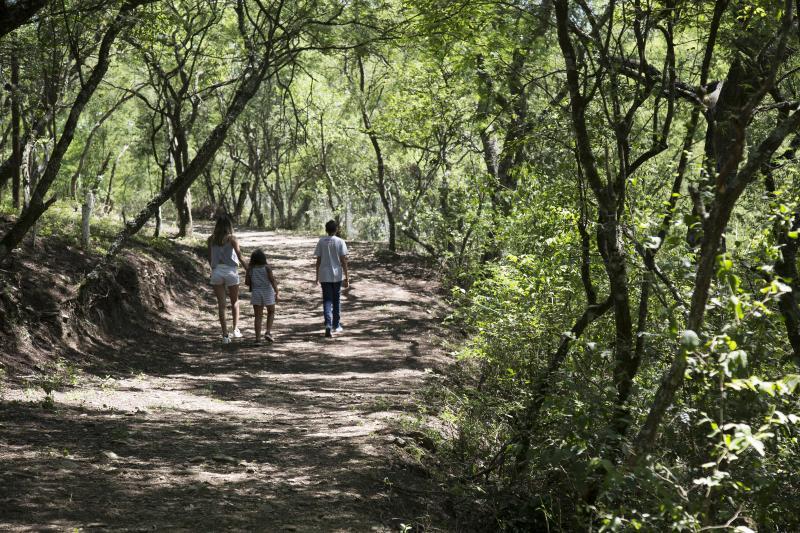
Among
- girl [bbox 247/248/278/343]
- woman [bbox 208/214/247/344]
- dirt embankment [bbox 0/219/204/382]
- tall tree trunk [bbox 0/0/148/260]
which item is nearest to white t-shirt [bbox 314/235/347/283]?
girl [bbox 247/248/278/343]

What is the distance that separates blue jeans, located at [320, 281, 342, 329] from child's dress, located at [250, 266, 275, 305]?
93cm

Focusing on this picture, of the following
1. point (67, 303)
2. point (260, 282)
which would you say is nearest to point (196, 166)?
point (260, 282)

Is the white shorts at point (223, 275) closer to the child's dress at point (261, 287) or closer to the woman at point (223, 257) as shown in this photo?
the woman at point (223, 257)

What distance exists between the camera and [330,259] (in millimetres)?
12008

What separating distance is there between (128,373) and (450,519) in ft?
17.3

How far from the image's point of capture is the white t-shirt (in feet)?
39.4

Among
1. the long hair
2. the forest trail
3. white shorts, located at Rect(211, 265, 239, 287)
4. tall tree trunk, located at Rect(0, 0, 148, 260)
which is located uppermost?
tall tree trunk, located at Rect(0, 0, 148, 260)

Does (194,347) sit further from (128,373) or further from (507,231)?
(507,231)

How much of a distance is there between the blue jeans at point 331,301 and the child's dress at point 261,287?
3.07 ft

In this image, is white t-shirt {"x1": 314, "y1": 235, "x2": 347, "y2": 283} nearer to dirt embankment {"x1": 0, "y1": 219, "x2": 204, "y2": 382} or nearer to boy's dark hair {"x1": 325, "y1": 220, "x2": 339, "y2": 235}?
boy's dark hair {"x1": 325, "y1": 220, "x2": 339, "y2": 235}

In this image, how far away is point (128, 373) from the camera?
30.0ft

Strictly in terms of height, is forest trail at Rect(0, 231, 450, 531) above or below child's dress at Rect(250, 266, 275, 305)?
below

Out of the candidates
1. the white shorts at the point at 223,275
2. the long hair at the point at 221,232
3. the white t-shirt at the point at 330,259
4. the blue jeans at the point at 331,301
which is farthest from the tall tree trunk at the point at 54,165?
the blue jeans at the point at 331,301

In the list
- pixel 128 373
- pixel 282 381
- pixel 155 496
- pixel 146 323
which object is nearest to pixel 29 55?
pixel 146 323
